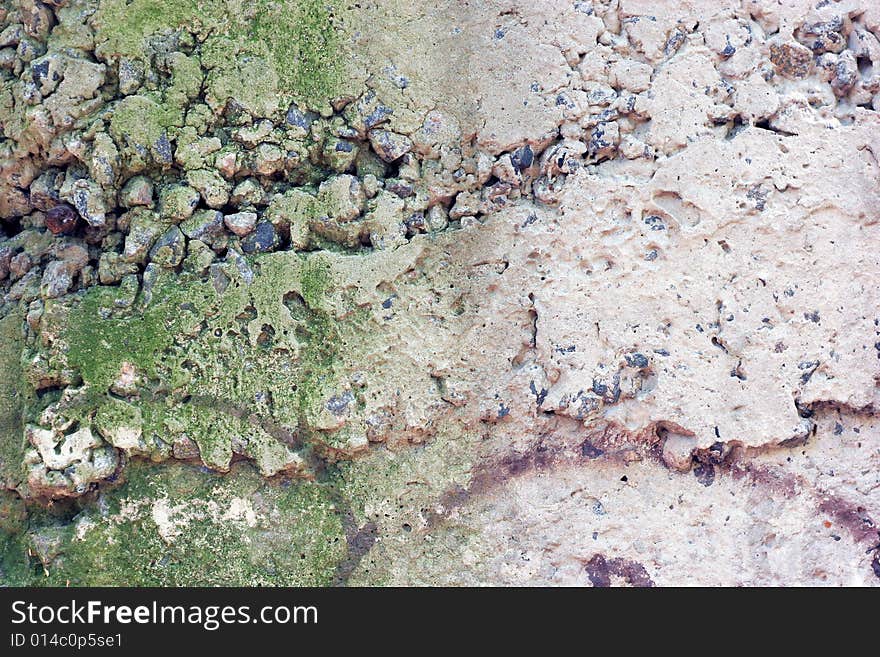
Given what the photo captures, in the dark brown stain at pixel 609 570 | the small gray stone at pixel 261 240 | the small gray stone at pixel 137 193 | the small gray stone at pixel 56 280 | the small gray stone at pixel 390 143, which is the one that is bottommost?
the dark brown stain at pixel 609 570

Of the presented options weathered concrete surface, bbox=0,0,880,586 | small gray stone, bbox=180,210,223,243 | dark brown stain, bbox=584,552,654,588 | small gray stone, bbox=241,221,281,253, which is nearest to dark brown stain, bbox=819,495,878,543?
weathered concrete surface, bbox=0,0,880,586

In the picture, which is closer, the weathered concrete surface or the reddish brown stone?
the weathered concrete surface

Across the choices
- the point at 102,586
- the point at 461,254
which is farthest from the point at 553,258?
the point at 102,586

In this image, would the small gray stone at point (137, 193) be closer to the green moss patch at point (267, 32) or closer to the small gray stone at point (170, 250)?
the small gray stone at point (170, 250)

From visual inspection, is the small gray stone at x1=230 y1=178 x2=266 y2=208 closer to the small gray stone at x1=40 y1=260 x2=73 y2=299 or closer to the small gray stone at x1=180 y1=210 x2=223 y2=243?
the small gray stone at x1=180 y1=210 x2=223 y2=243

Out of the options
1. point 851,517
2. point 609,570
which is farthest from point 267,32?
point 851,517

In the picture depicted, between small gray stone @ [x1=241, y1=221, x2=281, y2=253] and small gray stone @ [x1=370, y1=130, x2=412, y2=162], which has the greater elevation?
small gray stone @ [x1=370, y1=130, x2=412, y2=162]

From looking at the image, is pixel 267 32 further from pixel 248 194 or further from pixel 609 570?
pixel 609 570

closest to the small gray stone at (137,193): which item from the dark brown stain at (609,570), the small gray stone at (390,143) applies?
the small gray stone at (390,143)
